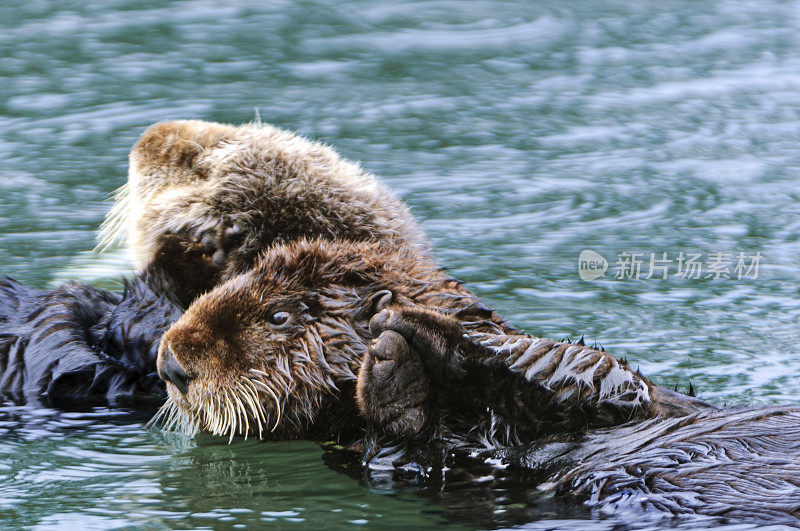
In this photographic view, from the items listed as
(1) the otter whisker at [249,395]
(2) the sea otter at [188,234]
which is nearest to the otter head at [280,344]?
(1) the otter whisker at [249,395]

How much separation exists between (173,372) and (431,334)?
0.78 m

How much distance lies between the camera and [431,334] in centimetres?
294

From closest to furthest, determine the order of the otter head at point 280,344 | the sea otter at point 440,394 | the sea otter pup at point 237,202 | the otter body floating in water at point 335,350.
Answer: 1. the sea otter at point 440,394
2. the otter body floating in water at point 335,350
3. the otter head at point 280,344
4. the sea otter pup at point 237,202

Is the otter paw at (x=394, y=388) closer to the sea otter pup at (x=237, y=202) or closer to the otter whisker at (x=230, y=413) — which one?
the otter whisker at (x=230, y=413)

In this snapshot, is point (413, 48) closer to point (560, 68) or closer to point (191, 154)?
point (560, 68)

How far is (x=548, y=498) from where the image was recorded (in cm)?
286

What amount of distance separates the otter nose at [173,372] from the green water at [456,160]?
253mm

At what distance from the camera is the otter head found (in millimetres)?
3201

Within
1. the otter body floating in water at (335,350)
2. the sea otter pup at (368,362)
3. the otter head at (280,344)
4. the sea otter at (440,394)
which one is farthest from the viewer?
the otter head at (280,344)

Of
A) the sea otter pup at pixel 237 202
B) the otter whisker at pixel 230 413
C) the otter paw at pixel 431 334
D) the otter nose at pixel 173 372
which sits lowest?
the otter whisker at pixel 230 413

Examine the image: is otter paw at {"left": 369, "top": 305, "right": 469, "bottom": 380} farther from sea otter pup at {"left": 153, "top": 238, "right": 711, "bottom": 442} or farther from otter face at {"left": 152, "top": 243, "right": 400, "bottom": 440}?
otter face at {"left": 152, "top": 243, "right": 400, "bottom": 440}

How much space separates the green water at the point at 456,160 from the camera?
327 centimetres

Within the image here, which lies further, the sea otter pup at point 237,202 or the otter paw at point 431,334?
the sea otter pup at point 237,202

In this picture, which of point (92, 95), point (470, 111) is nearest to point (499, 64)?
point (470, 111)
